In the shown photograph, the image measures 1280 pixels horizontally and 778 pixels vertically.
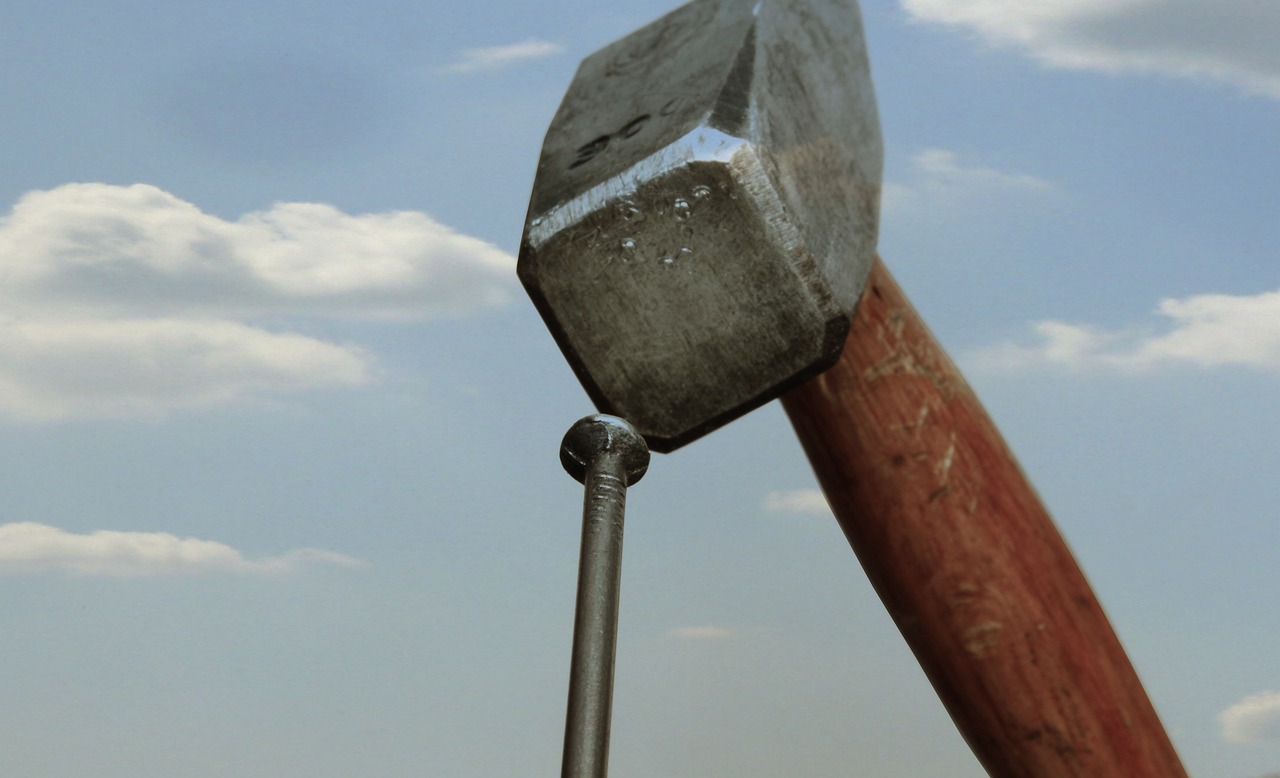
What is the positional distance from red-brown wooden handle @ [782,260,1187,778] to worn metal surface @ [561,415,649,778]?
0.22m

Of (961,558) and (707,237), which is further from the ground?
(707,237)

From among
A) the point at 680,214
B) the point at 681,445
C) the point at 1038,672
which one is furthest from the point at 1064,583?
the point at 680,214

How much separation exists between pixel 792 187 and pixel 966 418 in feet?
0.87

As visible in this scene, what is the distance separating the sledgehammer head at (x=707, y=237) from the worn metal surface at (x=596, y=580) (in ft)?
0.24

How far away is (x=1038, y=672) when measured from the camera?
104 cm

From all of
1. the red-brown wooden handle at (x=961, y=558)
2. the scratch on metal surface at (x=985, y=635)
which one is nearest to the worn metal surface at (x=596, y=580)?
the red-brown wooden handle at (x=961, y=558)

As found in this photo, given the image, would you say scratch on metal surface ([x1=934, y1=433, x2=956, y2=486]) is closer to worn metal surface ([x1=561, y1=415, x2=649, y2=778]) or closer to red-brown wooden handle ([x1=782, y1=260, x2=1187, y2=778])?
red-brown wooden handle ([x1=782, y1=260, x2=1187, y2=778])

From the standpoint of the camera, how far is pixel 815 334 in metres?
0.94

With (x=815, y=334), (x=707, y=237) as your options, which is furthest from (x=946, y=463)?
(x=707, y=237)

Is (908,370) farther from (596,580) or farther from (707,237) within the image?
(596,580)

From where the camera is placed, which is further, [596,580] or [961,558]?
[961,558]

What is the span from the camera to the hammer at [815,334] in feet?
3.03

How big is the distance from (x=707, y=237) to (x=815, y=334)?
0.35 ft

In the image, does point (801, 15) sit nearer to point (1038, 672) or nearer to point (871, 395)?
point (871, 395)
